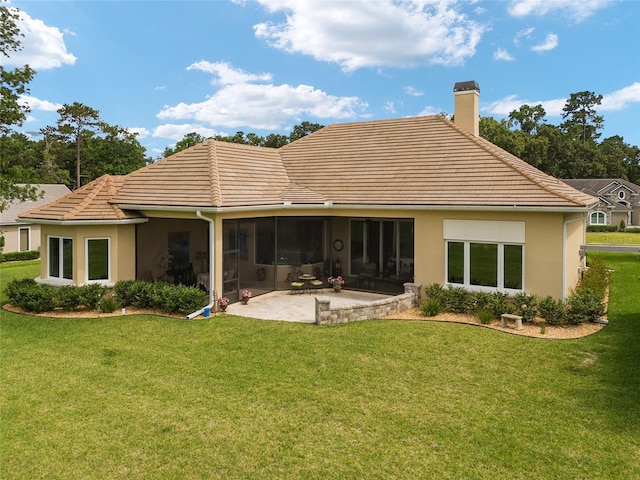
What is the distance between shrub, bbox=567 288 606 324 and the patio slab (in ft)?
20.8

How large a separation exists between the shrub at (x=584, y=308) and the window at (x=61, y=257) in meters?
16.8

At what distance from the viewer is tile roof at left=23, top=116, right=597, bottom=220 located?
15.3 meters

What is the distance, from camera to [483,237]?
14812 millimetres

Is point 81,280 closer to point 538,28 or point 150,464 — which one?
point 150,464

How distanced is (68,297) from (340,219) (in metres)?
10.8

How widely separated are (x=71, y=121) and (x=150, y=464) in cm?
6624

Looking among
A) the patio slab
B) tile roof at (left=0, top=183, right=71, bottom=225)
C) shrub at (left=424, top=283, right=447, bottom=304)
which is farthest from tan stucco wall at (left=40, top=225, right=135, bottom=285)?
tile roof at (left=0, top=183, right=71, bottom=225)

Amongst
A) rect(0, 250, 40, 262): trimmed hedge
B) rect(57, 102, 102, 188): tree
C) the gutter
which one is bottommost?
rect(0, 250, 40, 262): trimmed hedge

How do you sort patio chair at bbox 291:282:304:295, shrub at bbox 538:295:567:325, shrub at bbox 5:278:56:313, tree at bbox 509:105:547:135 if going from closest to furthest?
shrub at bbox 538:295:567:325, shrub at bbox 5:278:56:313, patio chair at bbox 291:282:304:295, tree at bbox 509:105:547:135

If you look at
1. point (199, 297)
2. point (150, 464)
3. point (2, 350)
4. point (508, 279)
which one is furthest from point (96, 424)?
point (508, 279)

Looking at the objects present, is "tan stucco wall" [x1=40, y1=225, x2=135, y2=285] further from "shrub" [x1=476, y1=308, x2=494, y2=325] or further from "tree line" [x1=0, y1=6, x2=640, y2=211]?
"shrub" [x1=476, y1=308, x2=494, y2=325]

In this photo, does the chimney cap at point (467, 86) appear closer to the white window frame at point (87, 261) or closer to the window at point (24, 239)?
the white window frame at point (87, 261)

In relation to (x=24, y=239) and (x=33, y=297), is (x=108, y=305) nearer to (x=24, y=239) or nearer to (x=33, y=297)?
(x=33, y=297)

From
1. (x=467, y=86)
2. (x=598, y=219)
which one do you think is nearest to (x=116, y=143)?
(x=467, y=86)
